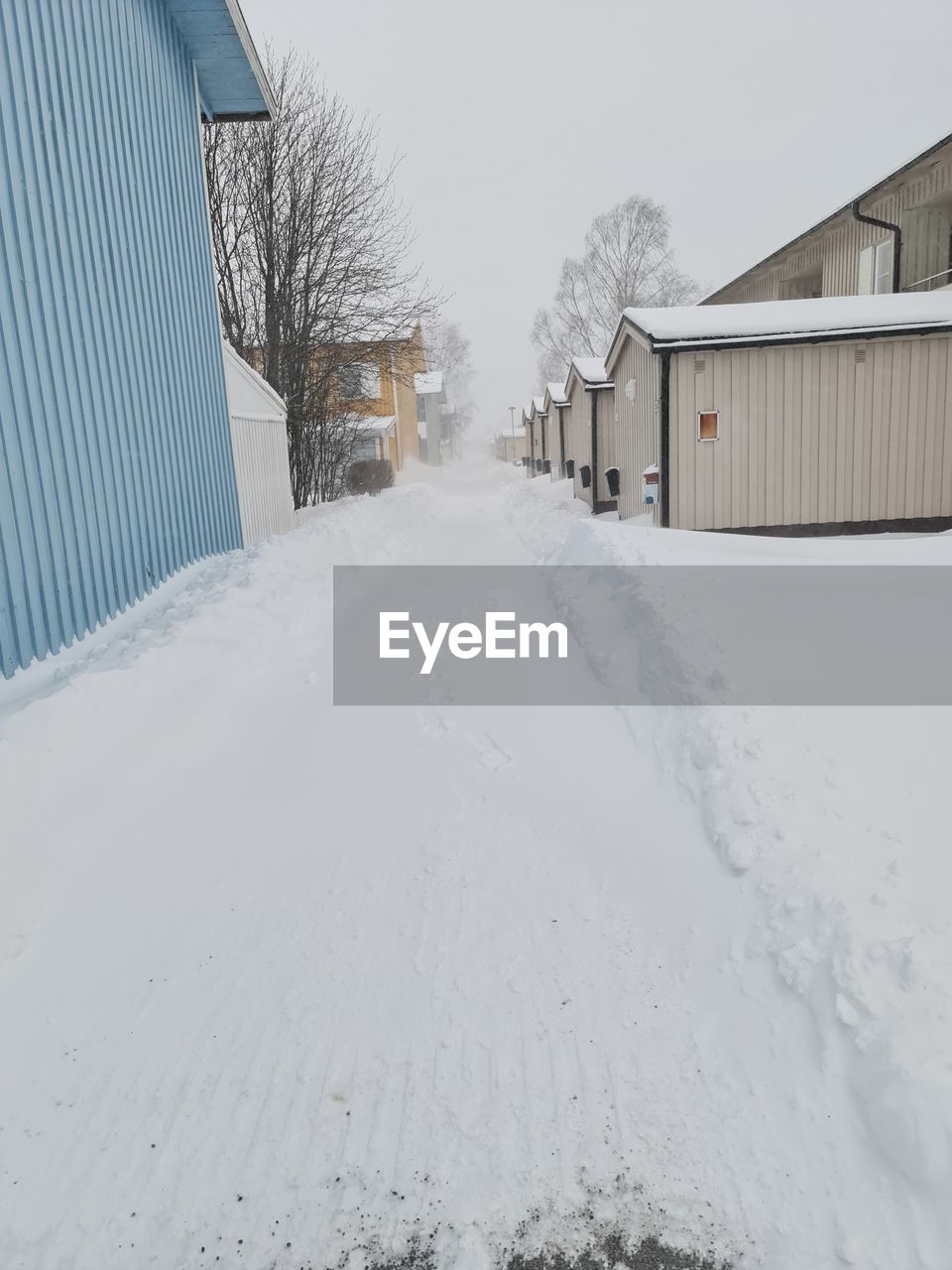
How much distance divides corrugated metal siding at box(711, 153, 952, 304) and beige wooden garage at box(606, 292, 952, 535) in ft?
14.8

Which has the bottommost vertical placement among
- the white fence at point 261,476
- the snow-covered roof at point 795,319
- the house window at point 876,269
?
the white fence at point 261,476

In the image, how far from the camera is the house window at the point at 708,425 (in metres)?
11.0

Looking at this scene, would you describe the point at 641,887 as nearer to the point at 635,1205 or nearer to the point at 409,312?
the point at 635,1205

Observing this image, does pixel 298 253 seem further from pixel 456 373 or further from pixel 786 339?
pixel 456 373

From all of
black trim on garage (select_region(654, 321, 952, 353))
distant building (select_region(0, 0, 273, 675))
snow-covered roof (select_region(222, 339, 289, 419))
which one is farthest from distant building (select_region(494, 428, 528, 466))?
distant building (select_region(0, 0, 273, 675))

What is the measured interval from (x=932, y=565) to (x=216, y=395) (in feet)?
24.2

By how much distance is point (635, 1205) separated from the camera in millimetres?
2047

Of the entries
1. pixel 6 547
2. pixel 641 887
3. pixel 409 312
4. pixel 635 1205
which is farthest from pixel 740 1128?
pixel 409 312

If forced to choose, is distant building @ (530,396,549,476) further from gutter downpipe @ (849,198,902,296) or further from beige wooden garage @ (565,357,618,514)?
gutter downpipe @ (849,198,902,296)

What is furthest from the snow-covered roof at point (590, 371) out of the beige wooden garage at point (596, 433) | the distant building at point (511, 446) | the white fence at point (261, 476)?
the distant building at point (511, 446)

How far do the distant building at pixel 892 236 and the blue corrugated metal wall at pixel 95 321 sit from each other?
1256 cm

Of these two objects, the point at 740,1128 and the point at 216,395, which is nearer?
the point at 740,1128

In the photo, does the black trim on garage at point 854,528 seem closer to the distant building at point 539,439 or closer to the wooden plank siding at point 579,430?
the wooden plank siding at point 579,430

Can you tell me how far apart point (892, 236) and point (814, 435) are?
7.36 m
